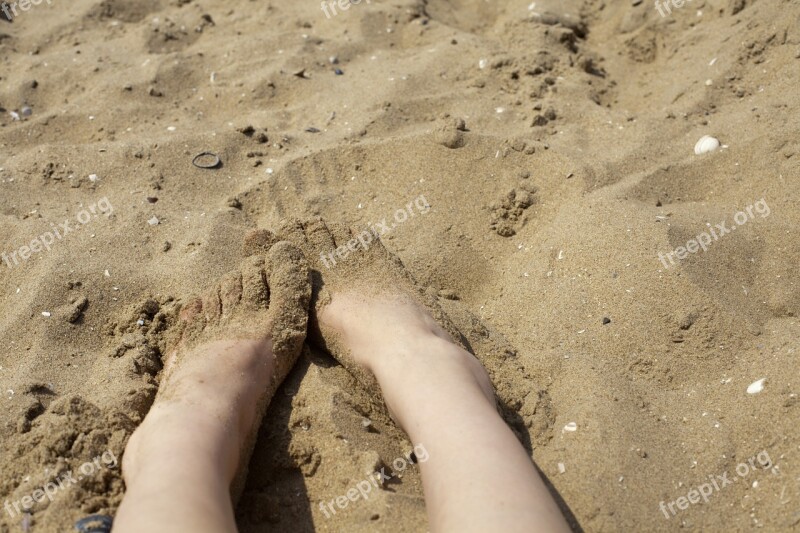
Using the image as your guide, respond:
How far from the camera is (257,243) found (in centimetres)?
246

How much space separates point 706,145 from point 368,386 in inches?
70.2

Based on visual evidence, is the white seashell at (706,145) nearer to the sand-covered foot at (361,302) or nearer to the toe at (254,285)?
the sand-covered foot at (361,302)

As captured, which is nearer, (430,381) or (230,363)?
(430,381)

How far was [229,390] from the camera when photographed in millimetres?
2006

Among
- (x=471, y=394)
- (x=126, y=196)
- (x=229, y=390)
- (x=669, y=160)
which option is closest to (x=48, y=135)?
(x=126, y=196)

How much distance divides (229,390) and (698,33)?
3.10m

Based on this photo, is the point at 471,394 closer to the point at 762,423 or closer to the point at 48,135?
the point at 762,423

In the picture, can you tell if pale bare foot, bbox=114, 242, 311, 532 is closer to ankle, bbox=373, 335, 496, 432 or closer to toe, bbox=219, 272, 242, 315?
toe, bbox=219, 272, 242, 315

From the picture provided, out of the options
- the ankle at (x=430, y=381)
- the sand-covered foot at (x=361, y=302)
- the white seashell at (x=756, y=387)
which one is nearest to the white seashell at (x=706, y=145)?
the white seashell at (x=756, y=387)

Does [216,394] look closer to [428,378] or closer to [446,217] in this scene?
[428,378]

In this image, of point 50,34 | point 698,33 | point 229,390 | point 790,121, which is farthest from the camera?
point 50,34

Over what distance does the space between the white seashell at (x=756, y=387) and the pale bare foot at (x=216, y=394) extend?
1.39 m

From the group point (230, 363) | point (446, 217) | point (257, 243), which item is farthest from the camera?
point (446, 217)

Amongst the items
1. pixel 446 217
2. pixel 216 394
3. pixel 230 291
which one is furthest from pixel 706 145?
pixel 216 394
